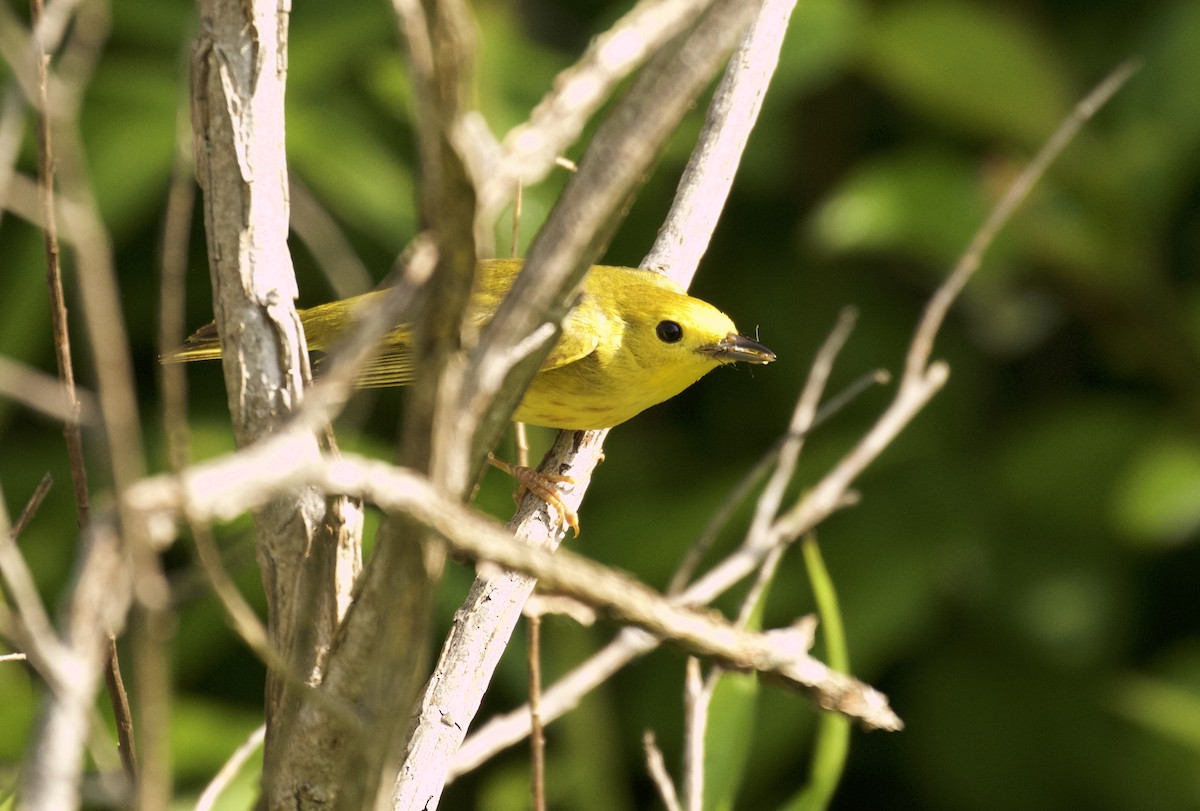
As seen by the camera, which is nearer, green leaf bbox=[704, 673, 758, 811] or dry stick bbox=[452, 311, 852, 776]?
dry stick bbox=[452, 311, 852, 776]

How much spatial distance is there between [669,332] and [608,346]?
5.8 inches

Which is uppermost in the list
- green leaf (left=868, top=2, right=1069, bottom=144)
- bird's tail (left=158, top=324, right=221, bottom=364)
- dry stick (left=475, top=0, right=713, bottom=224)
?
green leaf (left=868, top=2, right=1069, bottom=144)

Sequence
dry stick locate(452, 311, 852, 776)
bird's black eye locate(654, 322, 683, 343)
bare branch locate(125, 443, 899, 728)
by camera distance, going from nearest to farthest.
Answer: bare branch locate(125, 443, 899, 728), dry stick locate(452, 311, 852, 776), bird's black eye locate(654, 322, 683, 343)

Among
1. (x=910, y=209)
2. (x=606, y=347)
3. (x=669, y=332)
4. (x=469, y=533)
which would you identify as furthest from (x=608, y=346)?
(x=469, y=533)

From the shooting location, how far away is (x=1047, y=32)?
4750mm

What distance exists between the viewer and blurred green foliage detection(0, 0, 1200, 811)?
3.92 meters

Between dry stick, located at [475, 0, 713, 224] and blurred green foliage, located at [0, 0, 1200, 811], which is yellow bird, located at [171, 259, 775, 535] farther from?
dry stick, located at [475, 0, 713, 224]

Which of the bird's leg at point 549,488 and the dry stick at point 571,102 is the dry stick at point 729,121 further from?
the dry stick at point 571,102

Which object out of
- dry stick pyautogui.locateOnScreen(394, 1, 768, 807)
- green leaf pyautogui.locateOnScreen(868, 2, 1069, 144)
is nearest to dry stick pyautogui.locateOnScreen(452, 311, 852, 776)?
dry stick pyautogui.locateOnScreen(394, 1, 768, 807)

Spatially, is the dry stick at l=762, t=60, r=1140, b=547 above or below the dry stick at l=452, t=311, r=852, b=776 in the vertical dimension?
above

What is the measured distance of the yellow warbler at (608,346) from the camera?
2828mm

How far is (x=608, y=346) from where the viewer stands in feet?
9.87

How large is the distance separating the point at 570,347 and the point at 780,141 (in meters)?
2.04

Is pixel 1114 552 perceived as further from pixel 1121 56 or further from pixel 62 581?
→ pixel 62 581
